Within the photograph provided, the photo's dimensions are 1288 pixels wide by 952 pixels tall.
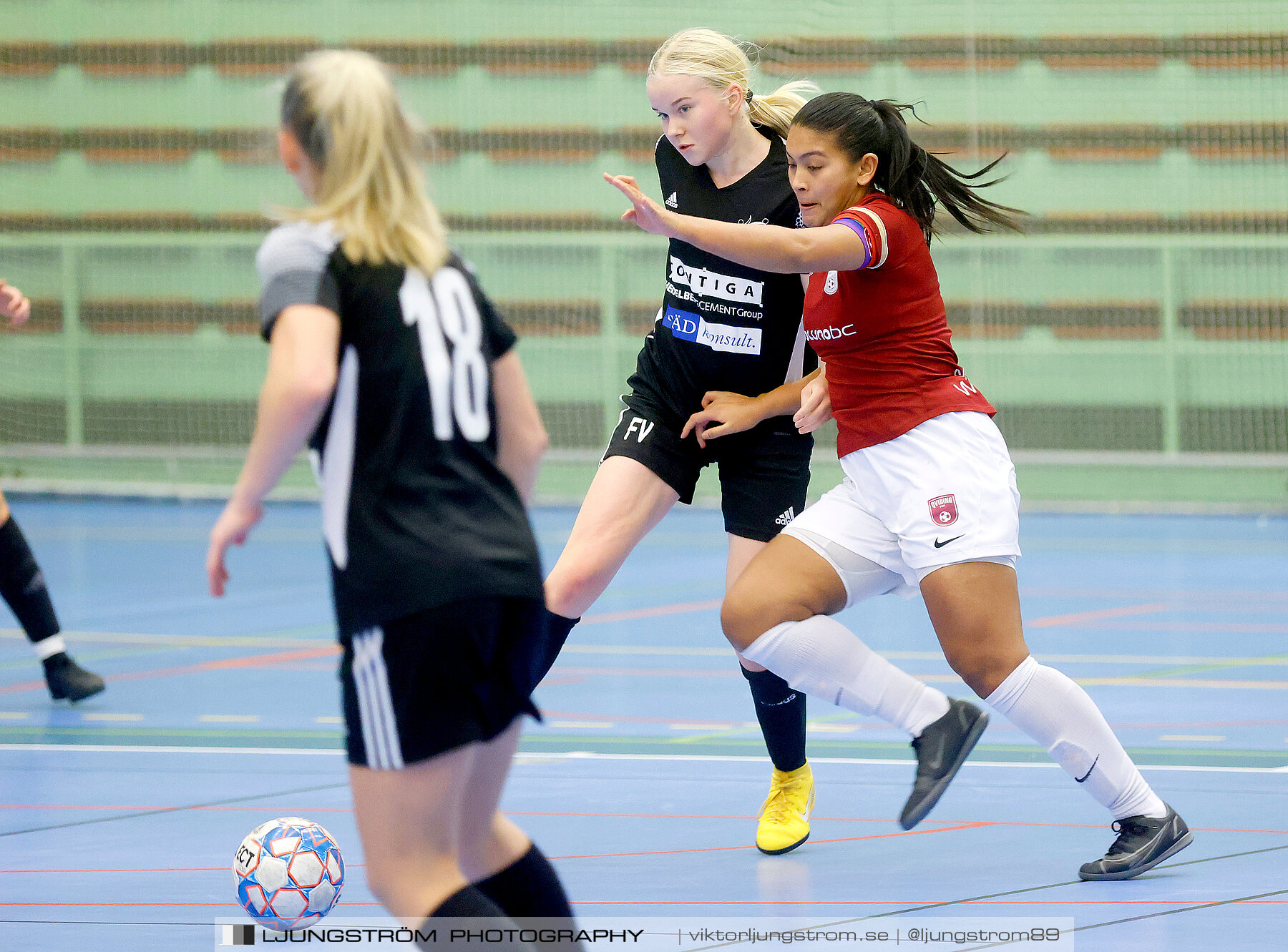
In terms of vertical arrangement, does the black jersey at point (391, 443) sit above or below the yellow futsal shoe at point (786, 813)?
above

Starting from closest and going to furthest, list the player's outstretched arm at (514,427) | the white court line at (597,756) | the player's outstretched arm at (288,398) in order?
the player's outstretched arm at (288,398) → the player's outstretched arm at (514,427) → the white court line at (597,756)

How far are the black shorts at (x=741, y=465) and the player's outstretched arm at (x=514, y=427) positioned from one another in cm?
174

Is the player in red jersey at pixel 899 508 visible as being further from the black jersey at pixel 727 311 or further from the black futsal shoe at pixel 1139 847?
the black jersey at pixel 727 311

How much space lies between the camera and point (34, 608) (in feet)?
19.9

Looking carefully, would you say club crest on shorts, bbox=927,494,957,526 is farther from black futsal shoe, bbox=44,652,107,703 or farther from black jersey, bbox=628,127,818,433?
black futsal shoe, bbox=44,652,107,703

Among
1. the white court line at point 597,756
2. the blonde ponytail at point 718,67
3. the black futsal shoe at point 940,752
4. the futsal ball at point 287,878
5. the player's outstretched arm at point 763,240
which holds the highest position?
the blonde ponytail at point 718,67

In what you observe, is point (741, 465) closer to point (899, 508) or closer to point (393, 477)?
point (899, 508)

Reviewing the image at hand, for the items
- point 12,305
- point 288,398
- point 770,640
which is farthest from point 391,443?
point 12,305

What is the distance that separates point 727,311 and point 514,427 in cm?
183

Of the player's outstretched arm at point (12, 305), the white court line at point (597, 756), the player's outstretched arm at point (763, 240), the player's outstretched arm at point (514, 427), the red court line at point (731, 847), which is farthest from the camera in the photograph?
the player's outstretched arm at point (12, 305)

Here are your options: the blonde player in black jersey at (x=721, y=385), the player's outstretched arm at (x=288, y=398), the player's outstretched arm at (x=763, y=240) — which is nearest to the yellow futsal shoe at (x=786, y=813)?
the blonde player in black jersey at (x=721, y=385)

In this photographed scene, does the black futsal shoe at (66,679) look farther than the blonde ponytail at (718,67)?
Yes

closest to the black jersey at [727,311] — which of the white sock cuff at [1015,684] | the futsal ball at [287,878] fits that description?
the white sock cuff at [1015,684]

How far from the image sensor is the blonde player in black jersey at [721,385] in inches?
166
